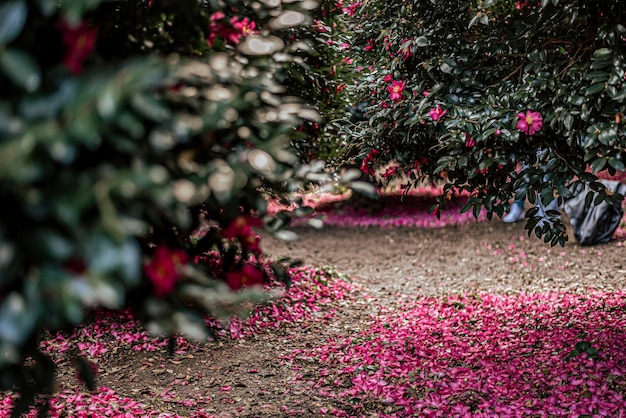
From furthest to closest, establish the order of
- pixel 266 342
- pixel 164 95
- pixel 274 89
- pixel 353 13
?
pixel 266 342
pixel 353 13
pixel 274 89
pixel 164 95

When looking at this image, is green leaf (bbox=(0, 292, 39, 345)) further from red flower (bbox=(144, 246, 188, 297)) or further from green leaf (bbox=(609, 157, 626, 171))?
green leaf (bbox=(609, 157, 626, 171))

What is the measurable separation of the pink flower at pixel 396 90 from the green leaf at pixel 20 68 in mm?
2939

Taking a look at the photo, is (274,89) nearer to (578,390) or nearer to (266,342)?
(578,390)

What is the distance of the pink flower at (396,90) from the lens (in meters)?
3.85

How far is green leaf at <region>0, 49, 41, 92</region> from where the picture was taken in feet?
3.95

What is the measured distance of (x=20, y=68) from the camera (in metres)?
1.21

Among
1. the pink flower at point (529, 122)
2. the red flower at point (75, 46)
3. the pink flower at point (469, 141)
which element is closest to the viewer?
the red flower at point (75, 46)

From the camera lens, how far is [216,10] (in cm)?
192

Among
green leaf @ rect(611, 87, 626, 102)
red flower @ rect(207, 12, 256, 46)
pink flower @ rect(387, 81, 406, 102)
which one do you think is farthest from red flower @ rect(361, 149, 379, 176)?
red flower @ rect(207, 12, 256, 46)

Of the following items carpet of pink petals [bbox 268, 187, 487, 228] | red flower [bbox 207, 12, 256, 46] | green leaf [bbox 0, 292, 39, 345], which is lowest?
carpet of pink petals [bbox 268, 187, 487, 228]

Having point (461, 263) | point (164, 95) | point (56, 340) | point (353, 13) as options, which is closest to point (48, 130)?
point (164, 95)

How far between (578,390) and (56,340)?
4751mm

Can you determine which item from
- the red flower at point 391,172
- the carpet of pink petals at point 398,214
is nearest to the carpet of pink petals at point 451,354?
the red flower at point 391,172

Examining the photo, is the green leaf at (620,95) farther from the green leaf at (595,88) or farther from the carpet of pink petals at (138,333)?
the carpet of pink petals at (138,333)
